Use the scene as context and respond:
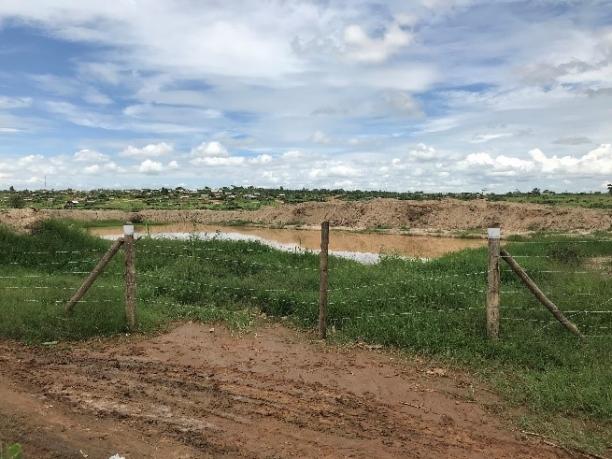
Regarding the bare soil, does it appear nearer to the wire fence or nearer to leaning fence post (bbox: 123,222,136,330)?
the wire fence

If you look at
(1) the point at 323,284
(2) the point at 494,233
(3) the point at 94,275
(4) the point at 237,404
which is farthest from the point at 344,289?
(4) the point at 237,404

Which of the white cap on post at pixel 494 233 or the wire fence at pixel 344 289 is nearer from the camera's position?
the white cap on post at pixel 494 233

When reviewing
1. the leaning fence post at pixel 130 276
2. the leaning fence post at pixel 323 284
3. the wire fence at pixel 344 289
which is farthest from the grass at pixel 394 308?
the leaning fence post at pixel 323 284

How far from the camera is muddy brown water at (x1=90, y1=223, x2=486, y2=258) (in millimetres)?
25452

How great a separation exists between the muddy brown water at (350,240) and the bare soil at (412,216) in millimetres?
3830

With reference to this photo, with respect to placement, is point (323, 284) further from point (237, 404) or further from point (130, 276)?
point (130, 276)

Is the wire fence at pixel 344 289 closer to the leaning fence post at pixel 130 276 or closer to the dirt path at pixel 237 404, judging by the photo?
the leaning fence post at pixel 130 276

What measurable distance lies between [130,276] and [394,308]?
173 inches

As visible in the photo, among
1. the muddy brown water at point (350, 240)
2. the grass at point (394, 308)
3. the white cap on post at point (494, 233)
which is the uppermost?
the white cap on post at point (494, 233)

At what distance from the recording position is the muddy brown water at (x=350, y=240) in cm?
2545

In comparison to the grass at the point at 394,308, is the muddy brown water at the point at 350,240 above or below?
below

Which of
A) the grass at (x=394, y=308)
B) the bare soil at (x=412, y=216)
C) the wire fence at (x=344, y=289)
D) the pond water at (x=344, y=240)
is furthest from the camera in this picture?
the bare soil at (x=412, y=216)

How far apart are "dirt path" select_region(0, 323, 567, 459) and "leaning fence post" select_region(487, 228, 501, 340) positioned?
119 cm

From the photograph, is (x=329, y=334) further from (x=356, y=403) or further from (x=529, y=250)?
(x=529, y=250)
